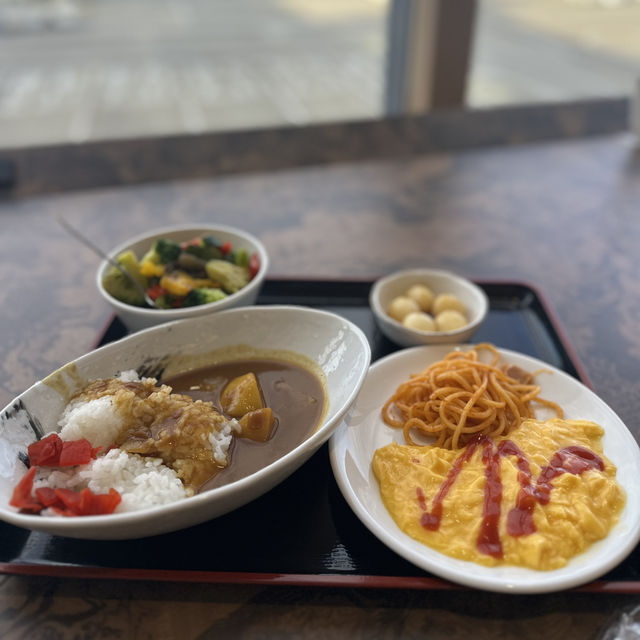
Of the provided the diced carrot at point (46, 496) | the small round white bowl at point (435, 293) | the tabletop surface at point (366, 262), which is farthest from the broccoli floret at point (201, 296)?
the diced carrot at point (46, 496)

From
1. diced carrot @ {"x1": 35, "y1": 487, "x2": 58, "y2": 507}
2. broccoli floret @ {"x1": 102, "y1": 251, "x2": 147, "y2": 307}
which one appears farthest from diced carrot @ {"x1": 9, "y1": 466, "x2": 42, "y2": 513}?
broccoli floret @ {"x1": 102, "y1": 251, "x2": 147, "y2": 307}

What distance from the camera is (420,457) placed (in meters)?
1.56

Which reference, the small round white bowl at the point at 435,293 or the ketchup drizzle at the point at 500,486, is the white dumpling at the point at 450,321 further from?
the ketchup drizzle at the point at 500,486

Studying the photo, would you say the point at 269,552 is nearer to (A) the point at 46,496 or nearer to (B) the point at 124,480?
(B) the point at 124,480

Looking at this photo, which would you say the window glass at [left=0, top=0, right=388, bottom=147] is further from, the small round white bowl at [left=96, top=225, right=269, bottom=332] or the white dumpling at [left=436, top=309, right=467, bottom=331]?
the white dumpling at [left=436, top=309, right=467, bottom=331]

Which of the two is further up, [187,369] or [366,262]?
[187,369]

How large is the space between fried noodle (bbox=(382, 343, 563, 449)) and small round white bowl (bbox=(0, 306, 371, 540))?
0.88 ft

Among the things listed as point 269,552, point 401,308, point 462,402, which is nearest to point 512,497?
point 462,402

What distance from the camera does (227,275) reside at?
79.3 inches

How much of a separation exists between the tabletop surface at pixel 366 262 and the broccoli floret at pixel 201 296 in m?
0.50

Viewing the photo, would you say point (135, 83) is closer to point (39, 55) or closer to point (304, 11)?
point (39, 55)

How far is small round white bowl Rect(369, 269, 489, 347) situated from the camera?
1948 mm

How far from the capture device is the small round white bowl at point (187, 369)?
1190 millimetres

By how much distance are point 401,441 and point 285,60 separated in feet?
13.3
